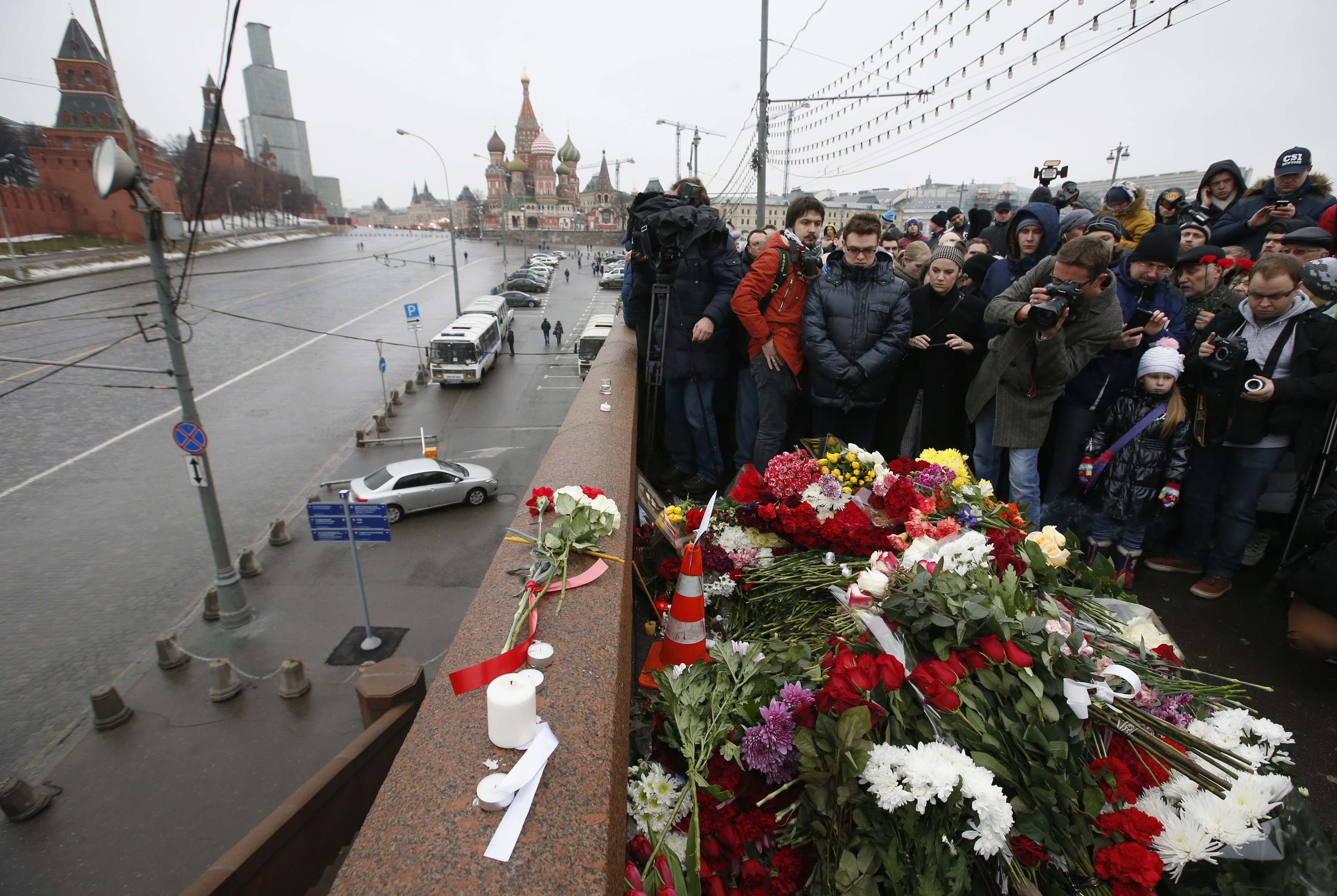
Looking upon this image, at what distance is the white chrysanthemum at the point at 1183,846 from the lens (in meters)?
1.49

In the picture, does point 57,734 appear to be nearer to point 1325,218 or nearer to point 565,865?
point 565,865

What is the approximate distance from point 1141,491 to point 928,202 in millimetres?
102404

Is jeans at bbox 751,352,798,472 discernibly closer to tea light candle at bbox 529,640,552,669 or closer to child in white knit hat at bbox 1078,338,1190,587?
child in white knit hat at bbox 1078,338,1190,587

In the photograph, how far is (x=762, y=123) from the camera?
14.4 meters

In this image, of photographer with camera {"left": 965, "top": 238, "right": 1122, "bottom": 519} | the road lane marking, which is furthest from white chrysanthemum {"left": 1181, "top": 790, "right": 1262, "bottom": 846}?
the road lane marking

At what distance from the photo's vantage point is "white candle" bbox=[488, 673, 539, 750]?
4.66 feet

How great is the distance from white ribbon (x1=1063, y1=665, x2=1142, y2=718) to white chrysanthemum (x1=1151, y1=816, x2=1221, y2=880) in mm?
291

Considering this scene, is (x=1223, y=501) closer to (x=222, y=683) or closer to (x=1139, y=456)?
(x=1139, y=456)

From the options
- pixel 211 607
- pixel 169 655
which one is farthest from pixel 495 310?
pixel 169 655

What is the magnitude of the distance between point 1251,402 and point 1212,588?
116 centimetres

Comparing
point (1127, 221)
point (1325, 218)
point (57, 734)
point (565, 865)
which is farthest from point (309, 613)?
point (1325, 218)

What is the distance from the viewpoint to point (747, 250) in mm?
5793

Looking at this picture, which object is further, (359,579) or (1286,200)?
(359,579)

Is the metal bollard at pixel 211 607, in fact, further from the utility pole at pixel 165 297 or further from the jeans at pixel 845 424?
the jeans at pixel 845 424
